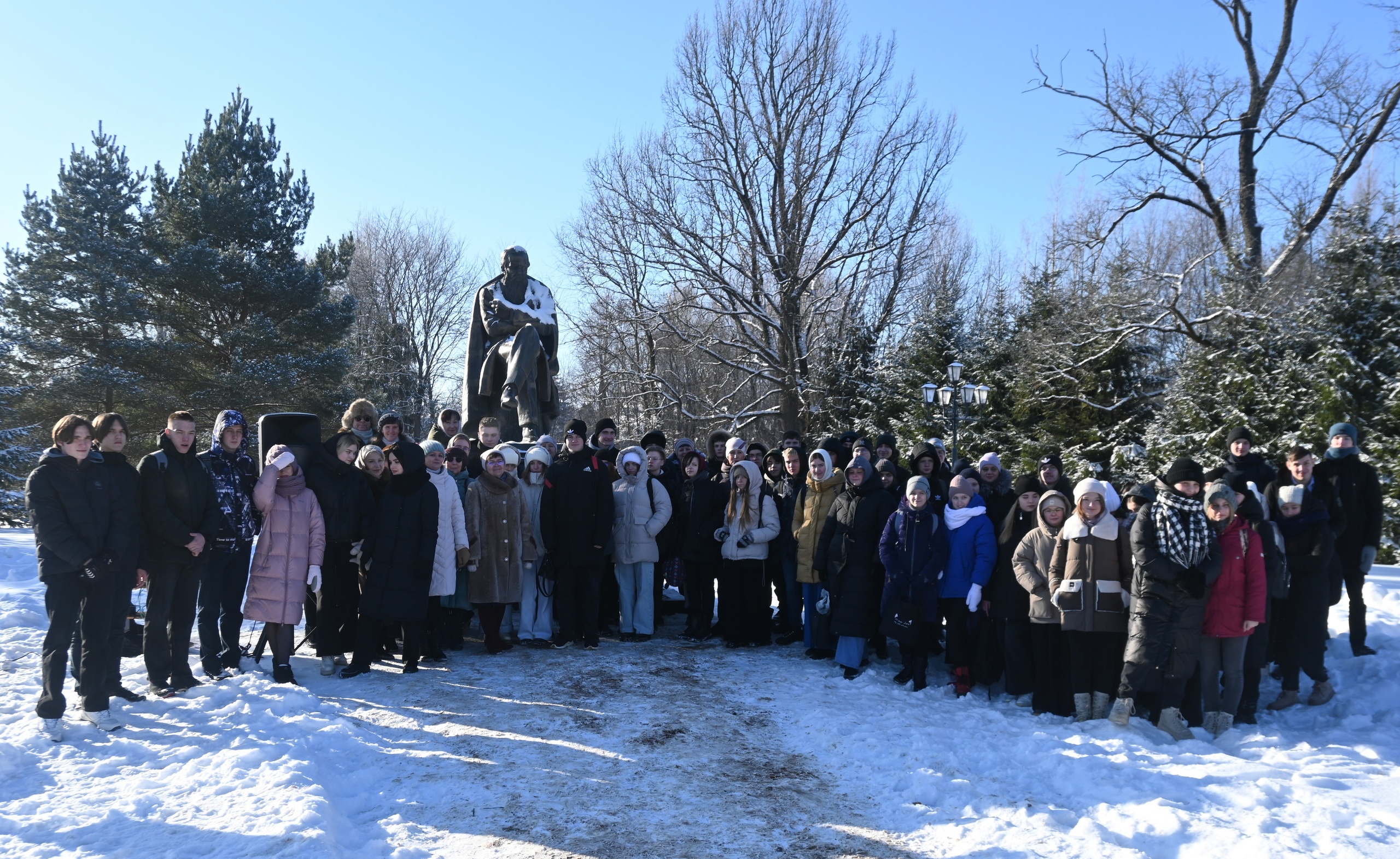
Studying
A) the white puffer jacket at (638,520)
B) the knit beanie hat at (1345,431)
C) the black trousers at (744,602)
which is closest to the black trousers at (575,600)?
the white puffer jacket at (638,520)

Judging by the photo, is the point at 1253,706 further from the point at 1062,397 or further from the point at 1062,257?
the point at 1062,257

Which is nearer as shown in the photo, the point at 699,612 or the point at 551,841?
the point at 551,841

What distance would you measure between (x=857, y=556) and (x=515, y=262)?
551 cm

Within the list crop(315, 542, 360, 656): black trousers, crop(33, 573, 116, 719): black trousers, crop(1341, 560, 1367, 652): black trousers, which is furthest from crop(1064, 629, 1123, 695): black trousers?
crop(33, 573, 116, 719): black trousers

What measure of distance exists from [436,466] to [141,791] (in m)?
3.40

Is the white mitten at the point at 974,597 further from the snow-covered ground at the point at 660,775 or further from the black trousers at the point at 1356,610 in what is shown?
the black trousers at the point at 1356,610

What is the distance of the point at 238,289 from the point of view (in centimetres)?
2339

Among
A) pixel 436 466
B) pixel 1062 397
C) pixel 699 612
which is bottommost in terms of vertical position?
pixel 699 612

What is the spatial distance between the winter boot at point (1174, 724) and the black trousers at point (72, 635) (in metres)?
6.52

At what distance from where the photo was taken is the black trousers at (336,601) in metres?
6.92

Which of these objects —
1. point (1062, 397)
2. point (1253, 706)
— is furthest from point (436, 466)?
point (1062, 397)

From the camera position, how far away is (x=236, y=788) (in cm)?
436

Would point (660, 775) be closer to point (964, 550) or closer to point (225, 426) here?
point (964, 550)

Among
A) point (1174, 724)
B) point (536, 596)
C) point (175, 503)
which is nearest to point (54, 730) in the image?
point (175, 503)
